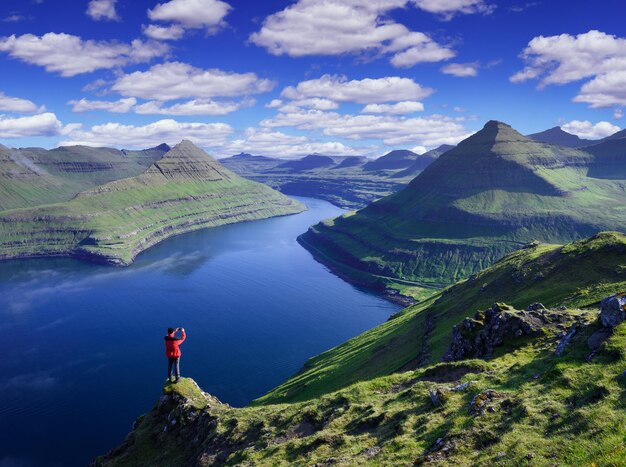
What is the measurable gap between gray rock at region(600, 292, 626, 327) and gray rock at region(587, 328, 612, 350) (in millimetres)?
912

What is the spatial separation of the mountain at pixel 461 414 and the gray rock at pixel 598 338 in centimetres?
10

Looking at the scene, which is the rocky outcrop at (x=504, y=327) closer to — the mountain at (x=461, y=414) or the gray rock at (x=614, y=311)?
the mountain at (x=461, y=414)

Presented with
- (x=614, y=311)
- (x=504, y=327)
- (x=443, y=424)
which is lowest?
(x=443, y=424)

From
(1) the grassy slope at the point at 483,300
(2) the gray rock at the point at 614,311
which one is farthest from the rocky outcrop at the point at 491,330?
(1) the grassy slope at the point at 483,300

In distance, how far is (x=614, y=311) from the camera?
34.5 meters

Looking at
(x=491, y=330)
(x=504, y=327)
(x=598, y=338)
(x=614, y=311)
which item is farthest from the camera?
(x=491, y=330)

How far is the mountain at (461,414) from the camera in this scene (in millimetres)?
24770

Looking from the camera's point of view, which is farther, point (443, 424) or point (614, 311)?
point (614, 311)

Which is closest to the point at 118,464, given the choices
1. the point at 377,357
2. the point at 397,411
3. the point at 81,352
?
the point at 397,411

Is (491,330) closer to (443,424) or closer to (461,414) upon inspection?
(461,414)

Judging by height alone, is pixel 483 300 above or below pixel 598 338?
below

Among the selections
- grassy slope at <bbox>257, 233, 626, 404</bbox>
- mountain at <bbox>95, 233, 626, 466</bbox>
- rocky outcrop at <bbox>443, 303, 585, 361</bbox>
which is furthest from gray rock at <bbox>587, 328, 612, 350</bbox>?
grassy slope at <bbox>257, 233, 626, 404</bbox>

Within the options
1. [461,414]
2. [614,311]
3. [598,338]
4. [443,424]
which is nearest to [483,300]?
[614,311]

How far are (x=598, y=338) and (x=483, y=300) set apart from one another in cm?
7936
